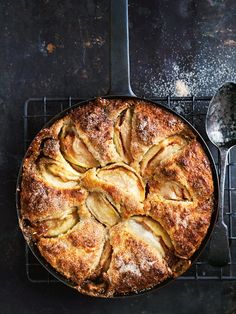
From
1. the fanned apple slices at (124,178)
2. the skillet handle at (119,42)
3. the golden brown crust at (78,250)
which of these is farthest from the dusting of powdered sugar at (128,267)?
the skillet handle at (119,42)

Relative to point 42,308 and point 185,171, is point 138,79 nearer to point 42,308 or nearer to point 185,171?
point 185,171

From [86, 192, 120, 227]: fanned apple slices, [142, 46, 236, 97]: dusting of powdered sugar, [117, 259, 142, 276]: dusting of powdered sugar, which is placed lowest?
[117, 259, 142, 276]: dusting of powdered sugar

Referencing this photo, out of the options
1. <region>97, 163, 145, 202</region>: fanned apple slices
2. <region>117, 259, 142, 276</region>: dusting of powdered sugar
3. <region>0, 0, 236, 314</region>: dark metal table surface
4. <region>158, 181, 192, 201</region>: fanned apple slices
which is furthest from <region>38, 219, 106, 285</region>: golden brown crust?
<region>0, 0, 236, 314</region>: dark metal table surface

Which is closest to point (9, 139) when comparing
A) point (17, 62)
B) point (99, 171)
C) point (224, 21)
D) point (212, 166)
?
point (17, 62)

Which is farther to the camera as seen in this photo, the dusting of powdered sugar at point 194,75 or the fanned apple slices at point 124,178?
the dusting of powdered sugar at point 194,75

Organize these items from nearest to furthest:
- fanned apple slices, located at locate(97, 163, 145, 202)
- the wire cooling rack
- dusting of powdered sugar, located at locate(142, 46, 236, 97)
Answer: fanned apple slices, located at locate(97, 163, 145, 202)
the wire cooling rack
dusting of powdered sugar, located at locate(142, 46, 236, 97)

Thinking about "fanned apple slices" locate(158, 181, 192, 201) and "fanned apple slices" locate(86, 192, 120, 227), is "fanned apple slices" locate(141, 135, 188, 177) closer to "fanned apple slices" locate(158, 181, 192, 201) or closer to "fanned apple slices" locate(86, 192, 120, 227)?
"fanned apple slices" locate(158, 181, 192, 201)

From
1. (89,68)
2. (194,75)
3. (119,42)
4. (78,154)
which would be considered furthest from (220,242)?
(89,68)

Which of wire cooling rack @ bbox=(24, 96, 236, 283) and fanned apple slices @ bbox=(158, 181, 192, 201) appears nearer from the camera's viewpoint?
fanned apple slices @ bbox=(158, 181, 192, 201)

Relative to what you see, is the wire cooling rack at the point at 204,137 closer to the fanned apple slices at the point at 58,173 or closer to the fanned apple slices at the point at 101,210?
the fanned apple slices at the point at 58,173
